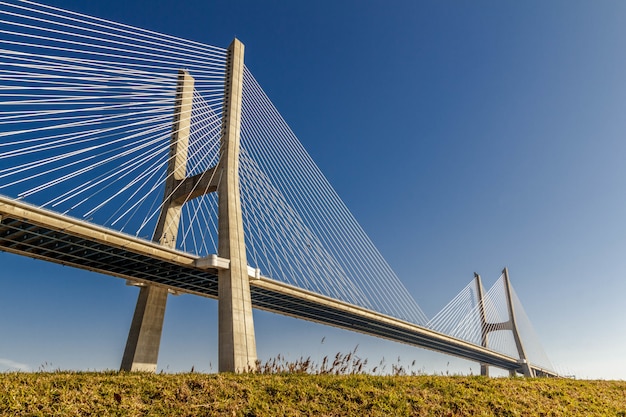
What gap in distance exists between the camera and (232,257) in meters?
26.8

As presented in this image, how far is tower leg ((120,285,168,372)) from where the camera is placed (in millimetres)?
27188

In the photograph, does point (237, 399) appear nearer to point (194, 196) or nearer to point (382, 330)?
point (194, 196)

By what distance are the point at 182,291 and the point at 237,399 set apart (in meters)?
22.6

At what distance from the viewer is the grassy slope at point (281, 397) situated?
8.70 metres

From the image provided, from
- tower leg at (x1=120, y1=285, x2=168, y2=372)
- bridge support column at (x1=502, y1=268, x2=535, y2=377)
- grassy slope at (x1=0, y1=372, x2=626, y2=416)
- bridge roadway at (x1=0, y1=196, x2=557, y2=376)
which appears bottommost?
grassy slope at (x1=0, y1=372, x2=626, y2=416)

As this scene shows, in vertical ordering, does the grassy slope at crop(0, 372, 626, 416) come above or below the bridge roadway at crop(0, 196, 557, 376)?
below

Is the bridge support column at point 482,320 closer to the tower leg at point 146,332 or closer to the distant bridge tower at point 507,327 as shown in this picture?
the distant bridge tower at point 507,327

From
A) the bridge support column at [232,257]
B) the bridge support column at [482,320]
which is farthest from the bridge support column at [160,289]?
the bridge support column at [482,320]

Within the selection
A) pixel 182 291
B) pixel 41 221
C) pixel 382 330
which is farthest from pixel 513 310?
pixel 41 221

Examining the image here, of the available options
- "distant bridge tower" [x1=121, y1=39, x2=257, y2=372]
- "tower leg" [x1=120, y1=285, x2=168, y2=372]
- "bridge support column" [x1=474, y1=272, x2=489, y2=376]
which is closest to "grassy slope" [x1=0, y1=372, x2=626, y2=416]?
"distant bridge tower" [x1=121, y1=39, x2=257, y2=372]

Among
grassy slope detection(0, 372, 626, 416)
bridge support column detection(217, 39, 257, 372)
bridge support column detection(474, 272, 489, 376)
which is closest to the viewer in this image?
grassy slope detection(0, 372, 626, 416)

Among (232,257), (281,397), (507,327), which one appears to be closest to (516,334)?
(507,327)

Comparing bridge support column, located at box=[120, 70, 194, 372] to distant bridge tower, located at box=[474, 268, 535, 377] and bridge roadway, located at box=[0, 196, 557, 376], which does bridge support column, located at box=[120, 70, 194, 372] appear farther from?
distant bridge tower, located at box=[474, 268, 535, 377]

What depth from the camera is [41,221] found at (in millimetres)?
19266
